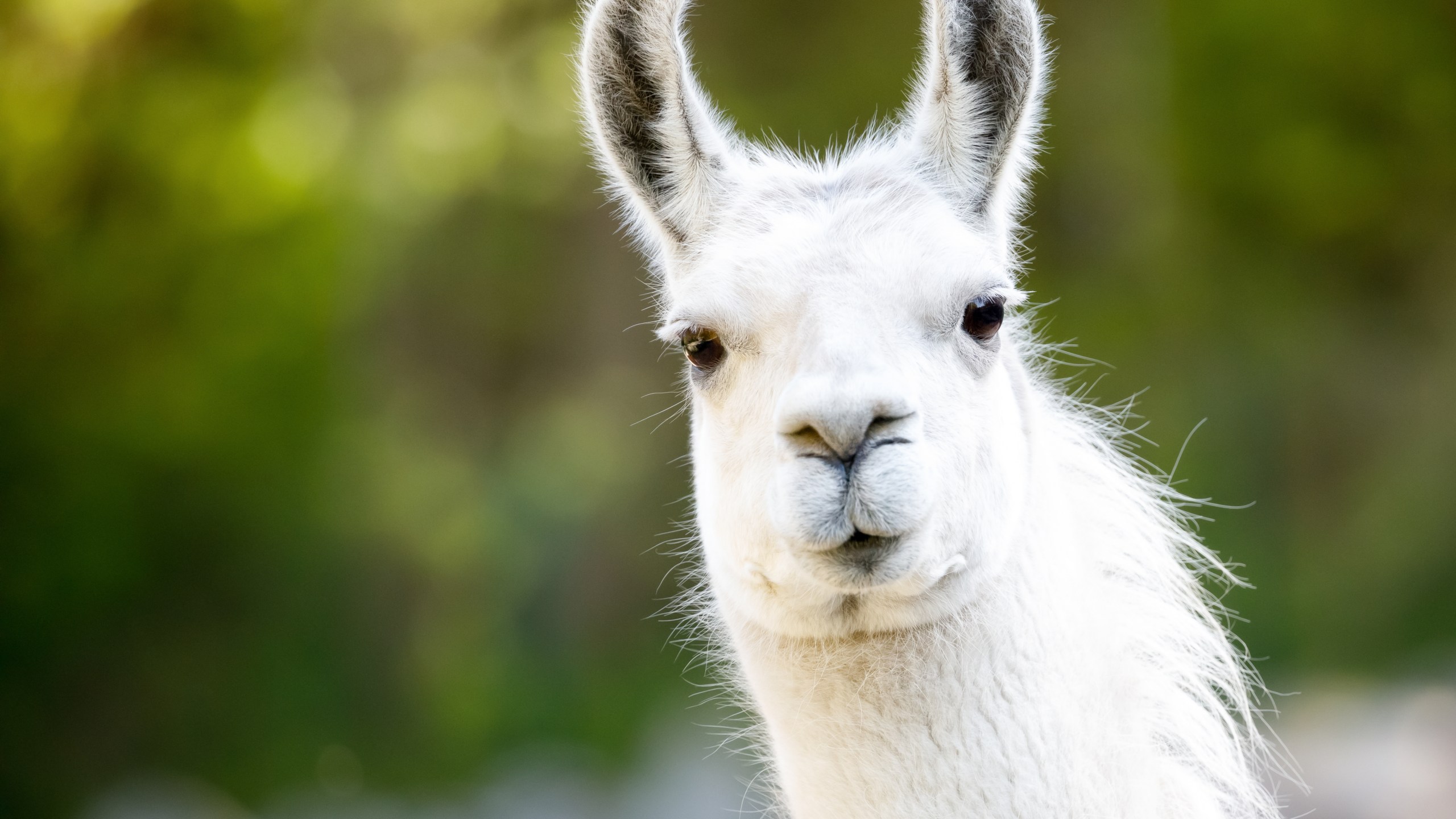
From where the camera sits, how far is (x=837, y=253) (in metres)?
2.52

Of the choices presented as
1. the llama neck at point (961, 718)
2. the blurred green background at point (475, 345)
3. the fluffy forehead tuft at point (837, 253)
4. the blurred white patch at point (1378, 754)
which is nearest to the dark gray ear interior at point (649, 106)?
the fluffy forehead tuft at point (837, 253)

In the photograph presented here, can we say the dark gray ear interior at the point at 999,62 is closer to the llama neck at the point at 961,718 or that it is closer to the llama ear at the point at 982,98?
the llama ear at the point at 982,98

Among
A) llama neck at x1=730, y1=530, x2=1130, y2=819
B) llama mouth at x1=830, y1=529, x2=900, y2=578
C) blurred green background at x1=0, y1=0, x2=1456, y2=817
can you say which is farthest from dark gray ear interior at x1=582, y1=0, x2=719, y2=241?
blurred green background at x1=0, y1=0, x2=1456, y2=817

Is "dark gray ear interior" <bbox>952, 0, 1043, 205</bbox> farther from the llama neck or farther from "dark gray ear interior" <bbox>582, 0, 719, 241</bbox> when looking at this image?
the llama neck

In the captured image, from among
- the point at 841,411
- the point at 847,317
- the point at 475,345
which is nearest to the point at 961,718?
the point at 841,411

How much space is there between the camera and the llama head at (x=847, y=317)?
89.5 inches

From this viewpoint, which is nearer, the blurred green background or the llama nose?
the llama nose

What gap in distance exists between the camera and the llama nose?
2.22m

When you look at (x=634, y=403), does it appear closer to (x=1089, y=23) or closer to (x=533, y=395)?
(x=533, y=395)

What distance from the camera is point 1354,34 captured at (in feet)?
31.9

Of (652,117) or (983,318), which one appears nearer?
(983,318)

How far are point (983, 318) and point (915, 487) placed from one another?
1.68 ft

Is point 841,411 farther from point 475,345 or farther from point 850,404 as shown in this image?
point 475,345

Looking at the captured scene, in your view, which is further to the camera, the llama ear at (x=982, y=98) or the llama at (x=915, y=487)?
the llama ear at (x=982, y=98)
